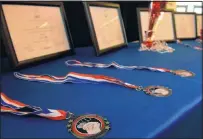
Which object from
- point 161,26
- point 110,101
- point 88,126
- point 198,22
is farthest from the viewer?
point 198,22

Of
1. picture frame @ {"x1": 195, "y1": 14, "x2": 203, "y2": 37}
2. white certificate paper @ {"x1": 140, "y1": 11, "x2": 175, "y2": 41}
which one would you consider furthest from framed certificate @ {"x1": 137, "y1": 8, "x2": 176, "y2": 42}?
picture frame @ {"x1": 195, "y1": 14, "x2": 203, "y2": 37}

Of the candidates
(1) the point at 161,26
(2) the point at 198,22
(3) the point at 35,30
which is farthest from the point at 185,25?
(3) the point at 35,30

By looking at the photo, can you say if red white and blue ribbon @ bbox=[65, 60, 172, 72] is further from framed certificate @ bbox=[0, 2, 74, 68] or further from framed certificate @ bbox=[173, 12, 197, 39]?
framed certificate @ bbox=[173, 12, 197, 39]

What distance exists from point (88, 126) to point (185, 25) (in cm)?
154

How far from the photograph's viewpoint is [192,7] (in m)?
2.44

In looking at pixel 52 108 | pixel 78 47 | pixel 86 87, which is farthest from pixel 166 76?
pixel 78 47

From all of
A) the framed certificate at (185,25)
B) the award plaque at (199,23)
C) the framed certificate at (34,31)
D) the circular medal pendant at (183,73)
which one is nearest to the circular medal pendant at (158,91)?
the circular medal pendant at (183,73)

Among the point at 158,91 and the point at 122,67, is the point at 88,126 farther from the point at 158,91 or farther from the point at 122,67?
the point at 122,67

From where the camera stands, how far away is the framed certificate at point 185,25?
1.64m

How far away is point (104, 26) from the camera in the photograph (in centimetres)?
99

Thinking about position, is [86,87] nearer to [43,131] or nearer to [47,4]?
[43,131]

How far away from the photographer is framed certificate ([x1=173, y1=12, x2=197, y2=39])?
64.4 inches

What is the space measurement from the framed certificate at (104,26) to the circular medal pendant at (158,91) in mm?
396

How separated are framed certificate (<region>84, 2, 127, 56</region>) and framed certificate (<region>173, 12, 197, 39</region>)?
0.65 meters
